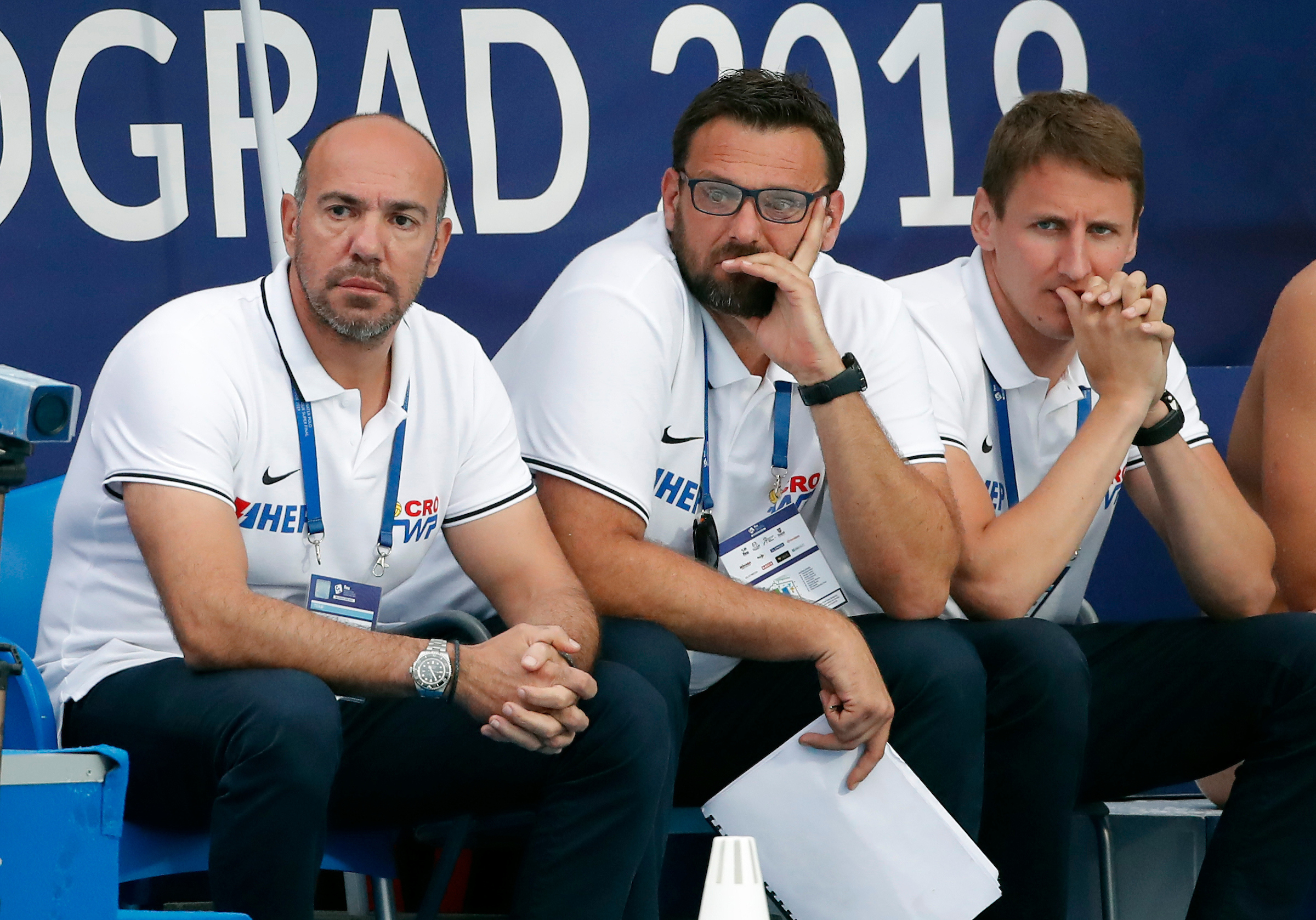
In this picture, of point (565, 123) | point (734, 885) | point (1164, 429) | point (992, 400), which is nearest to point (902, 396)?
point (992, 400)

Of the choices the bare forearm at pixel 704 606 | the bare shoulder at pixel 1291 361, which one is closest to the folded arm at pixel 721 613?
the bare forearm at pixel 704 606

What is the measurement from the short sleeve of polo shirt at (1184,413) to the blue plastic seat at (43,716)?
142 cm

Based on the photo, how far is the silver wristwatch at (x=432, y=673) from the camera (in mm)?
1820

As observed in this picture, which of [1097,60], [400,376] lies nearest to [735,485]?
[400,376]

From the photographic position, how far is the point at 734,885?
1.27 m

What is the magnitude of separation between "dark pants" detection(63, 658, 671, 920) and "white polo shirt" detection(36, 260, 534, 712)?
14cm

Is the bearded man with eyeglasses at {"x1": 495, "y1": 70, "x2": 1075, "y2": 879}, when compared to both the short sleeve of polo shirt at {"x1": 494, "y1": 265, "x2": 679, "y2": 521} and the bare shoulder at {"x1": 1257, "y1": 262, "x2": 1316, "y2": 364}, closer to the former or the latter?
the short sleeve of polo shirt at {"x1": 494, "y1": 265, "x2": 679, "y2": 521}

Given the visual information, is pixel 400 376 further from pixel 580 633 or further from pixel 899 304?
pixel 899 304

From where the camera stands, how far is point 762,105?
228 cm

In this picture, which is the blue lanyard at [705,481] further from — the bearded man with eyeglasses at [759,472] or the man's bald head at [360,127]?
the man's bald head at [360,127]

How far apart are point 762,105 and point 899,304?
41cm

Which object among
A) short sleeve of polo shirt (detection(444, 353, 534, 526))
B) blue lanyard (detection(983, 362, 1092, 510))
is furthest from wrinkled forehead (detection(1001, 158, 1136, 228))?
short sleeve of polo shirt (detection(444, 353, 534, 526))

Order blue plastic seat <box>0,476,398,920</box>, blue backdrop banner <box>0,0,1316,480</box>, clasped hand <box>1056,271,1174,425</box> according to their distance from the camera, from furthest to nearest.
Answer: blue backdrop banner <box>0,0,1316,480</box>, clasped hand <box>1056,271,1174,425</box>, blue plastic seat <box>0,476,398,920</box>

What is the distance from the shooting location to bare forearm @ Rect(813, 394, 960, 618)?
2.17 metres
